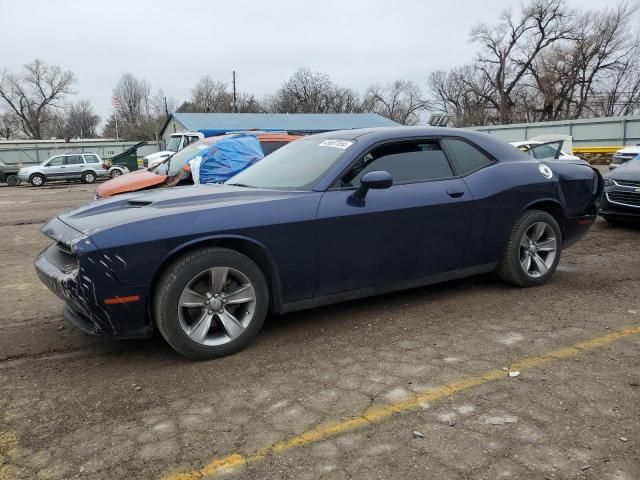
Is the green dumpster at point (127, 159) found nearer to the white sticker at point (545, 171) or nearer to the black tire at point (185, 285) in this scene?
the white sticker at point (545, 171)

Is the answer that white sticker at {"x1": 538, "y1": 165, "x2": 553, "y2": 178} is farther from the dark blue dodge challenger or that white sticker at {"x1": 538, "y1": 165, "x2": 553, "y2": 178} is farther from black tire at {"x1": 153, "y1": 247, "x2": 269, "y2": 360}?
black tire at {"x1": 153, "y1": 247, "x2": 269, "y2": 360}

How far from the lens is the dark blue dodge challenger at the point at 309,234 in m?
3.21

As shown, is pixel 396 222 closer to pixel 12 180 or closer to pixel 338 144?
pixel 338 144

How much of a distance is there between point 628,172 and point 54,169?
84.9ft

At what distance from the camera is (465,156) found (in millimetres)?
4551

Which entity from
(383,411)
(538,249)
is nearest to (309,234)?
(383,411)

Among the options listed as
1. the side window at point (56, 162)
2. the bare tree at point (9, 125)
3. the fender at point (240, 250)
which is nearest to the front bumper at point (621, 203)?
the fender at point (240, 250)

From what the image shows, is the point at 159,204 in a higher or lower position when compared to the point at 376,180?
lower

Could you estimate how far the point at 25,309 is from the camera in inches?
188

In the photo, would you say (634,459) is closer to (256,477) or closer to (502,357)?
(502,357)

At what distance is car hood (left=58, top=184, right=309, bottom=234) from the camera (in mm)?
3346

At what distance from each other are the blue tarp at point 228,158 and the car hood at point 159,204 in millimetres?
3827

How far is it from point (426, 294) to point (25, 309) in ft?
12.1

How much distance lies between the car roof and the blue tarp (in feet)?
11.5
